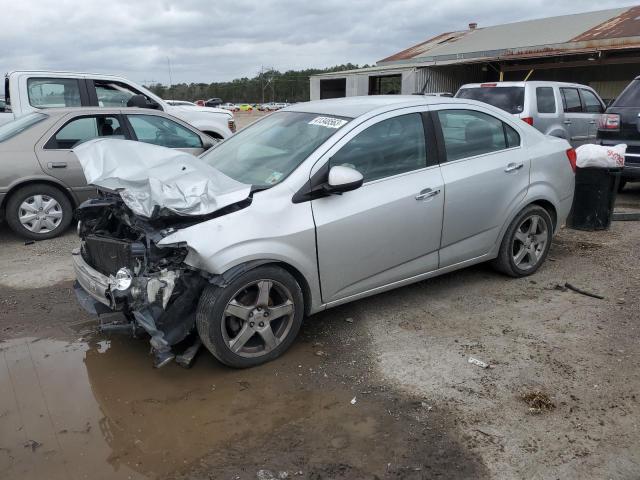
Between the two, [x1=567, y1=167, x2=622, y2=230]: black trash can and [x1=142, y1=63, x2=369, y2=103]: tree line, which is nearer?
[x1=567, y1=167, x2=622, y2=230]: black trash can

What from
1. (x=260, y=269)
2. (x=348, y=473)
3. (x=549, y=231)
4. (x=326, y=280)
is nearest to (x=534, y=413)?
(x=348, y=473)

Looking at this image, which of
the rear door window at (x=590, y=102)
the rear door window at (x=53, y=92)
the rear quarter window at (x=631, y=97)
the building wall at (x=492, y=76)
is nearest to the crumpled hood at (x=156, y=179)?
the rear door window at (x=53, y=92)

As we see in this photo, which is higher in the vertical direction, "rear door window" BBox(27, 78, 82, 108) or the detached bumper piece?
"rear door window" BBox(27, 78, 82, 108)

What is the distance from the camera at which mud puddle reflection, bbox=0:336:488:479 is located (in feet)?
8.71

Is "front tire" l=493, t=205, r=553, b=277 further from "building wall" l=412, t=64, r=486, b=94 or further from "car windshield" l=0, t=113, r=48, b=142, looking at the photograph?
"building wall" l=412, t=64, r=486, b=94

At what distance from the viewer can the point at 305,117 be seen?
4246 mm

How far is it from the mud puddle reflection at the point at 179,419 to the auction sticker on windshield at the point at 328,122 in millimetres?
1666

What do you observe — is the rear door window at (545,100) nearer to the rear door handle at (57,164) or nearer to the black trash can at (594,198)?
the black trash can at (594,198)

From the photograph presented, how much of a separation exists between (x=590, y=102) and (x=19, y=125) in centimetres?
1044

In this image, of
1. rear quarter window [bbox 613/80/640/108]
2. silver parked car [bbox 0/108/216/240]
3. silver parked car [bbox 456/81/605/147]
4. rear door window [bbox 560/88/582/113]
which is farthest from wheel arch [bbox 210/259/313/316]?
rear door window [bbox 560/88/582/113]

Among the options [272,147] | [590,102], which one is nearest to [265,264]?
[272,147]

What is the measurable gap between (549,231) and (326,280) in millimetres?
2565

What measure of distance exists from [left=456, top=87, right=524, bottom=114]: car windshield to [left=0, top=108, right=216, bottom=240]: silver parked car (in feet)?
21.2

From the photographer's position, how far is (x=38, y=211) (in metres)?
6.21
